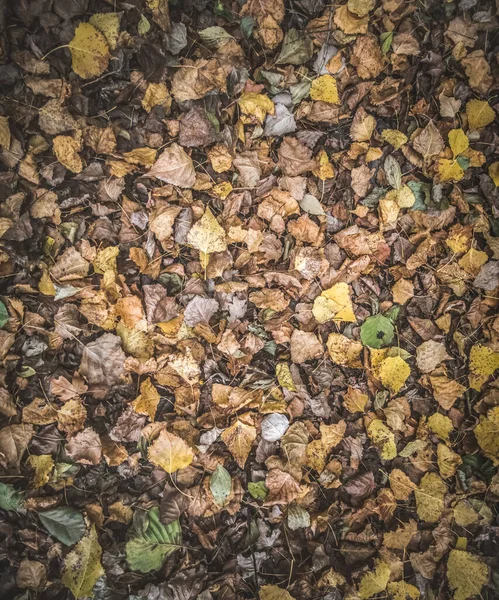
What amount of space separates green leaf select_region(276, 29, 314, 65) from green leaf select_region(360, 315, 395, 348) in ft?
3.17

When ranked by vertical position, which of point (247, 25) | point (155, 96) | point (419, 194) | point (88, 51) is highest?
point (247, 25)

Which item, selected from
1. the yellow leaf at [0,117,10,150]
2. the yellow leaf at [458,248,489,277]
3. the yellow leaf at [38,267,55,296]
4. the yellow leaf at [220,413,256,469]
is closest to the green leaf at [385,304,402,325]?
the yellow leaf at [458,248,489,277]

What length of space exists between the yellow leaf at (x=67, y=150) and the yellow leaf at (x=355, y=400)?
1.23 m

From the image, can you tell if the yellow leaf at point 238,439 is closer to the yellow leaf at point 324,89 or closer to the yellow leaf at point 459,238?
the yellow leaf at point 459,238

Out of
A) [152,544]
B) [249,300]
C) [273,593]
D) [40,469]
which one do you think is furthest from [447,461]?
[40,469]

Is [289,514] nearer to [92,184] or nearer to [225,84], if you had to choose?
[92,184]

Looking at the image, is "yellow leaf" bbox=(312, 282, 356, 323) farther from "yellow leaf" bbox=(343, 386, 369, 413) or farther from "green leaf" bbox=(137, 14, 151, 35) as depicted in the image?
"green leaf" bbox=(137, 14, 151, 35)

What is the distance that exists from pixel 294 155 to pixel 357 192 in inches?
10.6

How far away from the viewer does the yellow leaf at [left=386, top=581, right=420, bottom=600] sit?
1387 mm

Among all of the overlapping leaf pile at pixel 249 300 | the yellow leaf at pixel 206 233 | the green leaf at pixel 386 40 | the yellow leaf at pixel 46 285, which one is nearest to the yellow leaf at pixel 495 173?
the overlapping leaf pile at pixel 249 300

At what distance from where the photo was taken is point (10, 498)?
1264 mm

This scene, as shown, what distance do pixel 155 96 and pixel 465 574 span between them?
200 cm

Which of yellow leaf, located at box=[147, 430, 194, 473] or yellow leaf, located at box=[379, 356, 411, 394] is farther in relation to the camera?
yellow leaf, located at box=[379, 356, 411, 394]

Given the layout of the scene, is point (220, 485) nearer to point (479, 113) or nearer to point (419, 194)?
point (419, 194)
